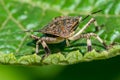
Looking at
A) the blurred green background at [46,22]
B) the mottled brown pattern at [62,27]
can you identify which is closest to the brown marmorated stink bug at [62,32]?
the mottled brown pattern at [62,27]

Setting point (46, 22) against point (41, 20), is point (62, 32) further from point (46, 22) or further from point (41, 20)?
point (41, 20)

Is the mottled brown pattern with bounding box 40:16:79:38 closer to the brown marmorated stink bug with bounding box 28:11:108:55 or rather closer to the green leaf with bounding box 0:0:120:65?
the brown marmorated stink bug with bounding box 28:11:108:55

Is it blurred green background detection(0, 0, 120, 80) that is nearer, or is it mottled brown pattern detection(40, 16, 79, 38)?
mottled brown pattern detection(40, 16, 79, 38)

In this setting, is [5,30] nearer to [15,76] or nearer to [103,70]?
[15,76]

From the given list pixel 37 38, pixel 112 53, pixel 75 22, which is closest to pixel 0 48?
pixel 37 38

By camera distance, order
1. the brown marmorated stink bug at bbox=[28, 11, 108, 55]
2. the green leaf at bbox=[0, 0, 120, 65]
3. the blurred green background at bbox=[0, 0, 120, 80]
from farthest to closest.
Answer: the blurred green background at bbox=[0, 0, 120, 80]
the brown marmorated stink bug at bbox=[28, 11, 108, 55]
the green leaf at bbox=[0, 0, 120, 65]

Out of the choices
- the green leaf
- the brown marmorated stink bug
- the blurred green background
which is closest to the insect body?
the brown marmorated stink bug

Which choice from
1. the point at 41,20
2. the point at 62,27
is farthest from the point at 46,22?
the point at 62,27
